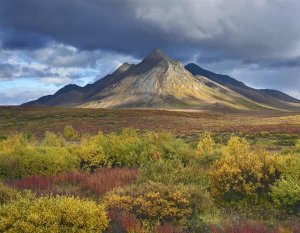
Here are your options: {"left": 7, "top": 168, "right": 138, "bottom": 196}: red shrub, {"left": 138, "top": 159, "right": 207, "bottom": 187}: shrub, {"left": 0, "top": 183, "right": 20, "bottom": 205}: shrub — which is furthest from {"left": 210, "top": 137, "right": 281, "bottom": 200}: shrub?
{"left": 0, "top": 183, "right": 20, "bottom": 205}: shrub

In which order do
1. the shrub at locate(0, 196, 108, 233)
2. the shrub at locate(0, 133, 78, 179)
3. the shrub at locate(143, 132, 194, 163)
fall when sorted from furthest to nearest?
the shrub at locate(143, 132, 194, 163), the shrub at locate(0, 133, 78, 179), the shrub at locate(0, 196, 108, 233)

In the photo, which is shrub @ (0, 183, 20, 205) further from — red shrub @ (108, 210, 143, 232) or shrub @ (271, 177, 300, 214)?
shrub @ (271, 177, 300, 214)

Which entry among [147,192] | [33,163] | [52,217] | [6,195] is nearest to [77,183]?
[33,163]

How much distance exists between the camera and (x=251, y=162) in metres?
12.9

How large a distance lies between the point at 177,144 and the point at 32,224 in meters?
14.7

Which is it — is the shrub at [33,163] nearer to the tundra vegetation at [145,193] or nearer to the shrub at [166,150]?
the tundra vegetation at [145,193]

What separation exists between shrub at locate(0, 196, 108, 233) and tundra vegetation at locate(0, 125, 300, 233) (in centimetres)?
2

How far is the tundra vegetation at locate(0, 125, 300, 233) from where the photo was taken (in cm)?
730

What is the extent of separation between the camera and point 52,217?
6.92m

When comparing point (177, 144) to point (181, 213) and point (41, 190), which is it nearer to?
point (41, 190)

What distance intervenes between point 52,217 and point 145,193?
382 centimetres

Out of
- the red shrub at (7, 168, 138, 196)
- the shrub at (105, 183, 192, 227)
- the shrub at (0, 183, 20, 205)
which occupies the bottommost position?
the red shrub at (7, 168, 138, 196)

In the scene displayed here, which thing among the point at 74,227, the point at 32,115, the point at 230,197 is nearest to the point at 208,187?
the point at 230,197

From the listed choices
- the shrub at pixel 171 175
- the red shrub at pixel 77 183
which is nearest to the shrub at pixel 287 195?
the shrub at pixel 171 175
